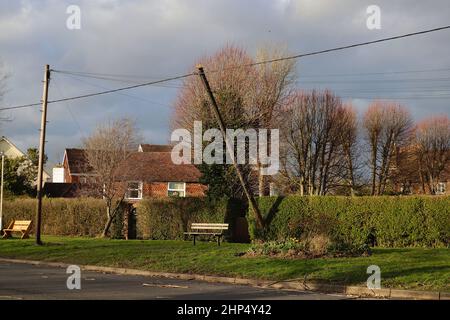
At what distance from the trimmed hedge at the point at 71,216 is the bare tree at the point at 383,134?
79.0ft

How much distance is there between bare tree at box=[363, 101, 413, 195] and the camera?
170ft

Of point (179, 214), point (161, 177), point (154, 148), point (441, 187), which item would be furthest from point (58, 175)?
point (179, 214)

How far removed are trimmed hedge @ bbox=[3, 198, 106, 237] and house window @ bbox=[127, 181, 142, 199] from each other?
399 centimetres

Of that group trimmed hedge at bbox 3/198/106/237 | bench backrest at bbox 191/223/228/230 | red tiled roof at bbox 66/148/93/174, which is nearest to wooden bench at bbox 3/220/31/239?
trimmed hedge at bbox 3/198/106/237

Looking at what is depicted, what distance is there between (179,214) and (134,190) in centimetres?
1225

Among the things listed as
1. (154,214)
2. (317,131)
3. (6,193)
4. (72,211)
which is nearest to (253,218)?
(154,214)

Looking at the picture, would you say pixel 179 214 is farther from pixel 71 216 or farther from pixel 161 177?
pixel 161 177

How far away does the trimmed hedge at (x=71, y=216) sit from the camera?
39.0 meters

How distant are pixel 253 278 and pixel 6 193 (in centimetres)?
3691

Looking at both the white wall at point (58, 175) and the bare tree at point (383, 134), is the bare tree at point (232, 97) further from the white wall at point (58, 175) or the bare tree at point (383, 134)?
the white wall at point (58, 175)

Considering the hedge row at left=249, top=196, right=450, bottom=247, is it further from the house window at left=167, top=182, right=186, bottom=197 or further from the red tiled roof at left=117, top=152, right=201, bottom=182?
the house window at left=167, top=182, right=186, bottom=197

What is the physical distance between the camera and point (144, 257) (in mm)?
22188

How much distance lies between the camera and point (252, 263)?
19656 mm
